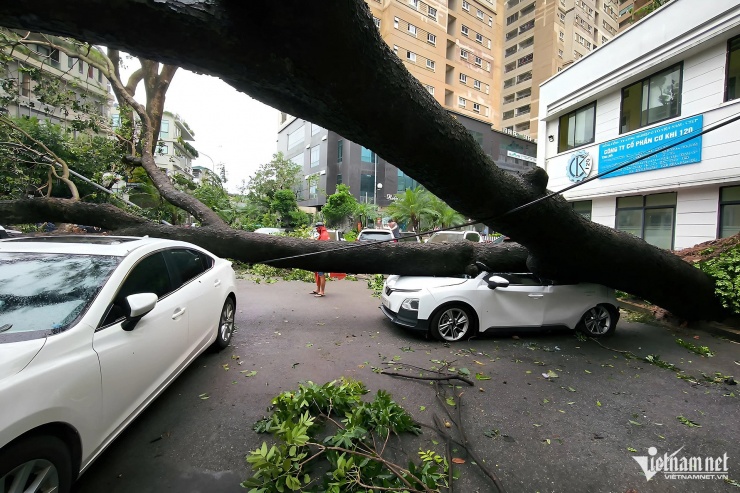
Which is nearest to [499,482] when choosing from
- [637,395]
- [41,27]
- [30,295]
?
[637,395]

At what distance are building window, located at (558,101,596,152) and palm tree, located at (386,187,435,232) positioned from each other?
1128cm

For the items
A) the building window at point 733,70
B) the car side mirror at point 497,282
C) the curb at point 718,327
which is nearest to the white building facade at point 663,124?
the building window at point 733,70

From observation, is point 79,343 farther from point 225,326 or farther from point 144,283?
point 225,326

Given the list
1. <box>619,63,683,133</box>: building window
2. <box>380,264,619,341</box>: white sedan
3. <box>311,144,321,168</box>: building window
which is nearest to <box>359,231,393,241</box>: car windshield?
<box>380,264,619,341</box>: white sedan

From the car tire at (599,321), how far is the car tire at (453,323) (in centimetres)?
211

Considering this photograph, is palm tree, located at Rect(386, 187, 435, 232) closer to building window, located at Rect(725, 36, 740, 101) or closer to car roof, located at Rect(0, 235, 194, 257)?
building window, located at Rect(725, 36, 740, 101)

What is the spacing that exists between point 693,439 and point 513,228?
2.67 metres

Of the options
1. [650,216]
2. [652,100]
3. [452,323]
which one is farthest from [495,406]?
[652,100]

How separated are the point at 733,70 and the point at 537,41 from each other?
55254 millimetres

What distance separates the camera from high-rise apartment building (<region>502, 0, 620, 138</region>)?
52.9 m

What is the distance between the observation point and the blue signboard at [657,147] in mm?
10086

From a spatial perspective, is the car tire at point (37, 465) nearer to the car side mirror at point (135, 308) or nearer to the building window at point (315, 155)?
the car side mirror at point (135, 308)

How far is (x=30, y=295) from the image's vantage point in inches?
96.8

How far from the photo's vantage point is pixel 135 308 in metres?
2.57
